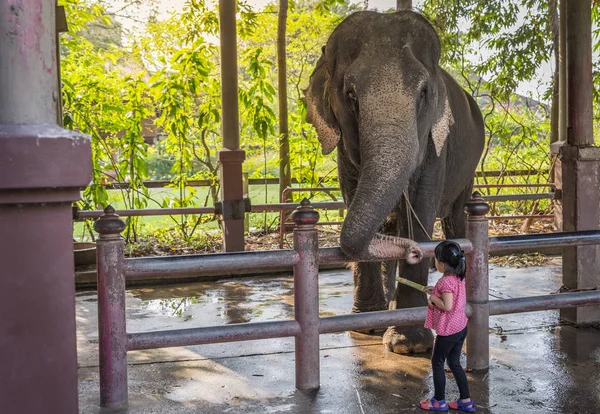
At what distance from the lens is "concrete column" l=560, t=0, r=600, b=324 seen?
19.5ft

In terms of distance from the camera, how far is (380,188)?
4.32m

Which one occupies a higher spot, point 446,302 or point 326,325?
point 446,302

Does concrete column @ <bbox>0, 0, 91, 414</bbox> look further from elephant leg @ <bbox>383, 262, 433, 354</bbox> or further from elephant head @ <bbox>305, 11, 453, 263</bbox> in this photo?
elephant leg @ <bbox>383, 262, 433, 354</bbox>

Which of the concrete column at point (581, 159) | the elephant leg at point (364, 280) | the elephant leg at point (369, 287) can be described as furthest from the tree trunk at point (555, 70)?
the elephant leg at point (369, 287)

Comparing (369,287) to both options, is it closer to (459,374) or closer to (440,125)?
(440,125)

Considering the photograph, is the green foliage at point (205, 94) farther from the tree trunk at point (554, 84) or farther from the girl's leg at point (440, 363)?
the girl's leg at point (440, 363)

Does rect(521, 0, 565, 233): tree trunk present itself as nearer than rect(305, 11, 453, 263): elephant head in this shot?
No

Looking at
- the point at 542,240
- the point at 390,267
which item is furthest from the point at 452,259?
the point at 390,267

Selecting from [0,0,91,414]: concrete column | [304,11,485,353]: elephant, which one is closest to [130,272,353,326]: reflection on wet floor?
[304,11,485,353]: elephant

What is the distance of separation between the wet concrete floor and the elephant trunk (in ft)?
2.74

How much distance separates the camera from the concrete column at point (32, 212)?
2475 millimetres

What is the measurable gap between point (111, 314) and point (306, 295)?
112 cm

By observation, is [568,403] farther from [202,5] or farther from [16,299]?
[202,5]

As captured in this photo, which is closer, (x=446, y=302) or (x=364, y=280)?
(x=446, y=302)
